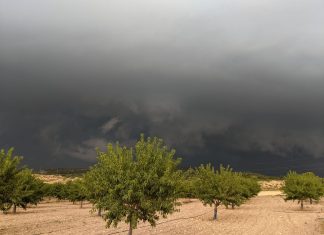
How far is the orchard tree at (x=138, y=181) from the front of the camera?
28594 millimetres

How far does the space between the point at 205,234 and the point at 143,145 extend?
18947 mm

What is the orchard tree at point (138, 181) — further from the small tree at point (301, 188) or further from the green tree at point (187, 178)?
the small tree at point (301, 188)

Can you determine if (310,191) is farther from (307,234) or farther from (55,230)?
(55,230)

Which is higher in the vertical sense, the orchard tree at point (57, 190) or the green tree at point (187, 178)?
the orchard tree at point (57, 190)

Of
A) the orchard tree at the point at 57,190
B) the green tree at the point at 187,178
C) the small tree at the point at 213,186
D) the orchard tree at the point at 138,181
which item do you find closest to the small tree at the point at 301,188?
the green tree at the point at 187,178

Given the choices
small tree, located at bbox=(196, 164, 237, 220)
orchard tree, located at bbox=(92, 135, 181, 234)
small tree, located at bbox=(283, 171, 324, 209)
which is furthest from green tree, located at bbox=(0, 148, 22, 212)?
small tree, located at bbox=(283, 171, 324, 209)

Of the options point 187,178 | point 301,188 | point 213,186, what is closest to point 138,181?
point 213,186

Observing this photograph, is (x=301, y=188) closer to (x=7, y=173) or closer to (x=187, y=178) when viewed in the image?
(x=187, y=178)

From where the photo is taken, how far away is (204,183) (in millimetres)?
62344

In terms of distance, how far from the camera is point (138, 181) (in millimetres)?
28656

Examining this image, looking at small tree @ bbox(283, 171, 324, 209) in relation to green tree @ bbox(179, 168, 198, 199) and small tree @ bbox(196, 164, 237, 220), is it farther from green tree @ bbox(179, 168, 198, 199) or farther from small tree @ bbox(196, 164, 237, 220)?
small tree @ bbox(196, 164, 237, 220)

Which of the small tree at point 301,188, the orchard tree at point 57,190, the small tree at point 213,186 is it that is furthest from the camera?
the orchard tree at point 57,190

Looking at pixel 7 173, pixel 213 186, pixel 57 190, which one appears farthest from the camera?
pixel 57 190


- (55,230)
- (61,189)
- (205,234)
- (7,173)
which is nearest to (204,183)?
(205,234)
